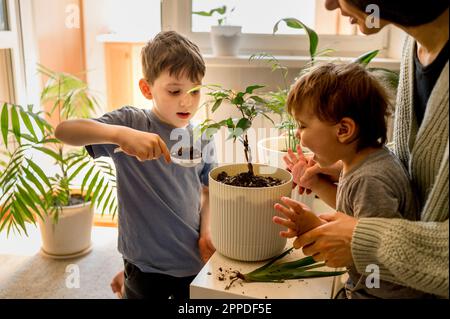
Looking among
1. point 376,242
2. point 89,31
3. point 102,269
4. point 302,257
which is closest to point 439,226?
point 376,242

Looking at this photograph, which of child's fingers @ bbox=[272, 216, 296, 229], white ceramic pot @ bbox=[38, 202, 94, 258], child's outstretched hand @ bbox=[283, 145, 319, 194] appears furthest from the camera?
white ceramic pot @ bbox=[38, 202, 94, 258]

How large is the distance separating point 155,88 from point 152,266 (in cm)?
48

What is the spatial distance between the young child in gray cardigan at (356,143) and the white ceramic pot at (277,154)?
0.39 m

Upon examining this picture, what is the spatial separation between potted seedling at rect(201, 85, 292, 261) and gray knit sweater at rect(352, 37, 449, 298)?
216 millimetres

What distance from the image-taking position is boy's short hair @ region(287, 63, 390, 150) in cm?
81

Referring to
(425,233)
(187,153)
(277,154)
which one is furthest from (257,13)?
(425,233)

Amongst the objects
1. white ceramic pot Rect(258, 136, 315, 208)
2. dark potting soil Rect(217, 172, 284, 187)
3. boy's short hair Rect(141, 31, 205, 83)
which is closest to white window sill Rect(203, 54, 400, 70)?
white ceramic pot Rect(258, 136, 315, 208)

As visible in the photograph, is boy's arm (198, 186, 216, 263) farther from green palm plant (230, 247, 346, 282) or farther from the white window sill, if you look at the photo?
the white window sill

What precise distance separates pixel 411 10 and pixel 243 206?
0.46 m

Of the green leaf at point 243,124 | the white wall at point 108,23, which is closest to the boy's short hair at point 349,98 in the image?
the green leaf at point 243,124

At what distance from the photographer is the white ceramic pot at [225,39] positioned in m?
1.92

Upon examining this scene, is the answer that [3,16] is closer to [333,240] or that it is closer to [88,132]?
[88,132]

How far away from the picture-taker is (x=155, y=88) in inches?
47.5

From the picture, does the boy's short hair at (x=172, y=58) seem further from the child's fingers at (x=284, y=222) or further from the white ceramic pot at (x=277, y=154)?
the child's fingers at (x=284, y=222)
